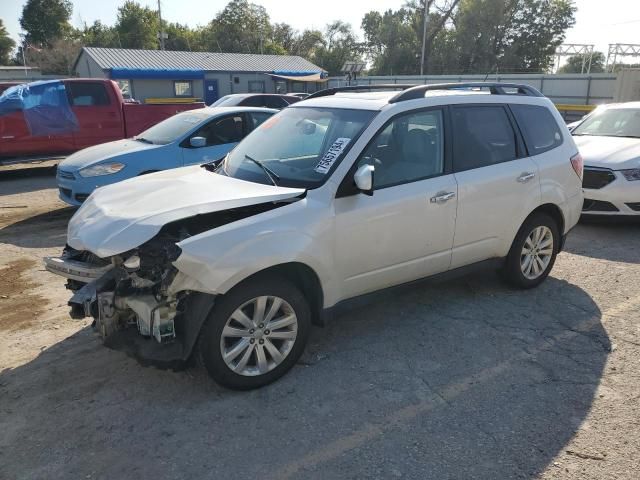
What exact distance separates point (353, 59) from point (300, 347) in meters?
67.8

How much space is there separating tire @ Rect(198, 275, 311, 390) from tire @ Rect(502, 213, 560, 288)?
2.31 meters

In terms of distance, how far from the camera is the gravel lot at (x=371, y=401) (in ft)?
9.29

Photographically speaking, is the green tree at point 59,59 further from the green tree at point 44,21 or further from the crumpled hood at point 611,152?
the crumpled hood at point 611,152

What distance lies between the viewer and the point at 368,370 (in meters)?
3.74

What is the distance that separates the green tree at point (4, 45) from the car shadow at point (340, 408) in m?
88.0

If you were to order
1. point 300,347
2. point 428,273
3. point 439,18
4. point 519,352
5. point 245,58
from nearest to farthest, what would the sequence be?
point 300,347 < point 519,352 < point 428,273 < point 245,58 < point 439,18

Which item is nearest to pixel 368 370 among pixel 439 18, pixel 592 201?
pixel 592 201

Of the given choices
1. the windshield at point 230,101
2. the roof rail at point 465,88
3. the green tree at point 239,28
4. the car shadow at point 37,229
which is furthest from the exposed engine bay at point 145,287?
the green tree at point 239,28

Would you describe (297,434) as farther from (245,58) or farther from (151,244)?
(245,58)

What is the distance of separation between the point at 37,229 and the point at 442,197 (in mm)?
6082

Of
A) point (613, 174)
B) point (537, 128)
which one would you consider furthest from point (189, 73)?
point (537, 128)

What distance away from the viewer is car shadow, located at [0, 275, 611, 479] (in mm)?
2830

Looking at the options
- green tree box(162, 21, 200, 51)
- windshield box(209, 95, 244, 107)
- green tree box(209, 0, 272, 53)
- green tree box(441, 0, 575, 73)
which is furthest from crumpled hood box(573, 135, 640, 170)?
green tree box(162, 21, 200, 51)

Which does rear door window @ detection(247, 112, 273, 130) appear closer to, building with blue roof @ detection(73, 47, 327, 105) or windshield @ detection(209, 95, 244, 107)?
windshield @ detection(209, 95, 244, 107)
